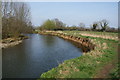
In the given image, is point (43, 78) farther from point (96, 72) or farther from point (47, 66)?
point (47, 66)

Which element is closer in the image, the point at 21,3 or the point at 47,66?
the point at 47,66

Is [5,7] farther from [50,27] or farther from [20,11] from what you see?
[50,27]

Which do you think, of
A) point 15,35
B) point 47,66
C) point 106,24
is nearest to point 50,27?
point 106,24

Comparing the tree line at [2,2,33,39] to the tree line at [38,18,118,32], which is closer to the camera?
the tree line at [2,2,33,39]

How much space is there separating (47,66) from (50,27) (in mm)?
56949

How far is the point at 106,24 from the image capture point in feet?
195

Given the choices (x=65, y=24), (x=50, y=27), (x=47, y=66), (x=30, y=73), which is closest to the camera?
(x=30, y=73)

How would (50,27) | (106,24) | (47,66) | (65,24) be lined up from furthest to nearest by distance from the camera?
(65,24)
(50,27)
(106,24)
(47,66)

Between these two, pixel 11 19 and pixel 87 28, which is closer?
pixel 11 19

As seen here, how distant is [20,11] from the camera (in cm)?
3888

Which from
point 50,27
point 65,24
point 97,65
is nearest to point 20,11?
point 50,27

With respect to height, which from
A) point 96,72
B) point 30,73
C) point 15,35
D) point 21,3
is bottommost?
point 30,73

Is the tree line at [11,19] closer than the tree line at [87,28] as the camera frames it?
Yes

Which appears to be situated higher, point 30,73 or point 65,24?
point 65,24
